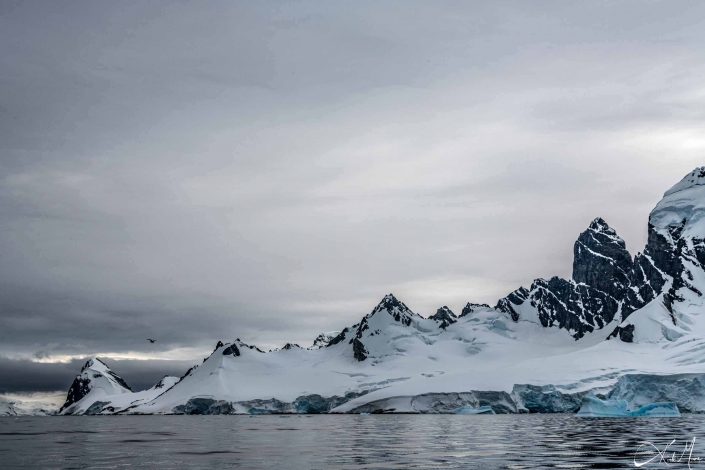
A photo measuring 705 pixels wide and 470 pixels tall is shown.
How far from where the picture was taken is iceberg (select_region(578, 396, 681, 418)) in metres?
→ 130

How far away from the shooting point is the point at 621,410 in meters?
138

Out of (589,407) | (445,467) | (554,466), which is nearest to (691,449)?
(554,466)

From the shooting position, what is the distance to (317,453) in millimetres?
52344

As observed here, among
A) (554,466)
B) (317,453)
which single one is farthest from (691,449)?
(317,453)

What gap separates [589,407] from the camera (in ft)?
486

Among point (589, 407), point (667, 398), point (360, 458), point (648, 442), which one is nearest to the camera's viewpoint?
point (360, 458)

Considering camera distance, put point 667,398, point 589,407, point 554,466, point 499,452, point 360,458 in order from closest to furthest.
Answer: point 554,466
point 360,458
point 499,452
point 589,407
point 667,398

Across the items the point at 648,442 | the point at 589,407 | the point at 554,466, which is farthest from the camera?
the point at 589,407

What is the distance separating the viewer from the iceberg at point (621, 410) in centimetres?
12962

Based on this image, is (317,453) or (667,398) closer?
(317,453)

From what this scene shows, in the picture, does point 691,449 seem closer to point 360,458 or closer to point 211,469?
point 360,458

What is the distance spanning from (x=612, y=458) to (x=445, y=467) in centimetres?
1077

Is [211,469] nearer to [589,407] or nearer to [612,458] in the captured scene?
[612,458]

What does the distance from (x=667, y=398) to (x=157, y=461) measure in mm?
164690
